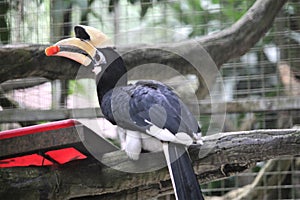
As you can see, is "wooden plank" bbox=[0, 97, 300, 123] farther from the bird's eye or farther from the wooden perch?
the wooden perch

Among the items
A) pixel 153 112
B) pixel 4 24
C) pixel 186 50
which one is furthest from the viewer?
pixel 4 24

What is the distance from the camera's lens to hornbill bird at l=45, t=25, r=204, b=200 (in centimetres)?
147

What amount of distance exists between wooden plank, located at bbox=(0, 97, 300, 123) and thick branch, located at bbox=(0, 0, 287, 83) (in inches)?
9.1

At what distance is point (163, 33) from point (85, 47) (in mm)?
772

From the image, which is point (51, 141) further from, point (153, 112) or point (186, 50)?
point (186, 50)

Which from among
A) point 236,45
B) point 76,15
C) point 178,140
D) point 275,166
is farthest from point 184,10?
point 178,140

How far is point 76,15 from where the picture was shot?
2623 millimetres

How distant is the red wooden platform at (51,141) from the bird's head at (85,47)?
11.6 inches

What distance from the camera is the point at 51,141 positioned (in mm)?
1583

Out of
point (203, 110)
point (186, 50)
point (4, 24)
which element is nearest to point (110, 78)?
point (186, 50)

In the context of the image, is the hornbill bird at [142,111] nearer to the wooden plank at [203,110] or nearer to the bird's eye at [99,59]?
the bird's eye at [99,59]

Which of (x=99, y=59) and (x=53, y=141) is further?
(x=99, y=59)

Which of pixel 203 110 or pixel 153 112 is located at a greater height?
pixel 153 112

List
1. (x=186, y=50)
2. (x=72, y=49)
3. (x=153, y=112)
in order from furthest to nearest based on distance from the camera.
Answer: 1. (x=186, y=50)
2. (x=72, y=49)
3. (x=153, y=112)
